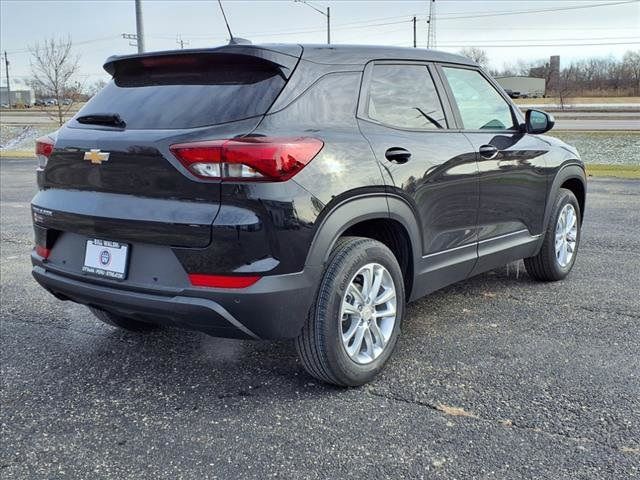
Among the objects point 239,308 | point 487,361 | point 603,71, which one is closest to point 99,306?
point 239,308

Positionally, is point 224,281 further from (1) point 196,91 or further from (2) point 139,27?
(2) point 139,27

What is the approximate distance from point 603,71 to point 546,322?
241 feet

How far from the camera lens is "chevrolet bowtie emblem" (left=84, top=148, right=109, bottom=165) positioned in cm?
302

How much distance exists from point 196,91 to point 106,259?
914mm

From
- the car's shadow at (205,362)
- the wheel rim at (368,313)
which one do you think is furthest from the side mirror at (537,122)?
the wheel rim at (368,313)

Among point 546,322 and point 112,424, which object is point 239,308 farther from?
point 546,322

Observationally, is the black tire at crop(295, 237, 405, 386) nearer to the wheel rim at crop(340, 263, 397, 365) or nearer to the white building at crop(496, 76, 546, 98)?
the wheel rim at crop(340, 263, 397, 365)

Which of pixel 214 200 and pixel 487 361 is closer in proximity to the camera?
pixel 214 200

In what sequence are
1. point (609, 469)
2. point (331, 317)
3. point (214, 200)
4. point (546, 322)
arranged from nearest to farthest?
point (609, 469) < point (214, 200) < point (331, 317) < point (546, 322)

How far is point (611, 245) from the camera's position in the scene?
6.55 m

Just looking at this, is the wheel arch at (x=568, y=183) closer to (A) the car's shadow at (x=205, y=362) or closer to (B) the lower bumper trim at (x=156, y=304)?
(A) the car's shadow at (x=205, y=362)

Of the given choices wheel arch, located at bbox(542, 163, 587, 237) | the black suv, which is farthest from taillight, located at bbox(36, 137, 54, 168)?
wheel arch, located at bbox(542, 163, 587, 237)

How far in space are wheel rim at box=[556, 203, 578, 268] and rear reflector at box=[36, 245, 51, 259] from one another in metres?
3.68

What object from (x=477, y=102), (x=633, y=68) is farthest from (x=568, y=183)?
(x=633, y=68)
